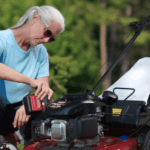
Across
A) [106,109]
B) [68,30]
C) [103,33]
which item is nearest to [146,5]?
[103,33]

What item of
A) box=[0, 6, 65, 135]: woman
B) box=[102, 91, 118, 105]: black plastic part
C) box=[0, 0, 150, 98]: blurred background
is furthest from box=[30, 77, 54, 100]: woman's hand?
box=[0, 0, 150, 98]: blurred background

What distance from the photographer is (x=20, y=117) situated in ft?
5.35

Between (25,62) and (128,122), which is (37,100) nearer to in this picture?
(25,62)

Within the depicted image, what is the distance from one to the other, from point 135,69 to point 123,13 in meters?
8.26

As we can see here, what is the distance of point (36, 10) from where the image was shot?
5.32 ft

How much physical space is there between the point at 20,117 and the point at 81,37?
631 centimetres

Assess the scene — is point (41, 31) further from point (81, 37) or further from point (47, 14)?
point (81, 37)

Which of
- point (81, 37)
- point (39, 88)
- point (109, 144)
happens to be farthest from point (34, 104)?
point (81, 37)

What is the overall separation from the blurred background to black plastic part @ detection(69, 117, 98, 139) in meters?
1.28

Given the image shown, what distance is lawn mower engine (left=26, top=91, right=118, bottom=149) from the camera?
1411 mm

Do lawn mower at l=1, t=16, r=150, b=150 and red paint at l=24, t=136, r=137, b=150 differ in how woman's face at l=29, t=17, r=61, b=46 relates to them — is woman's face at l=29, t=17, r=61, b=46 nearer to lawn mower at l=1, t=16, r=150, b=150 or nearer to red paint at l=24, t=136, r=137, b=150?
lawn mower at l=1, t=16, r=150, b=150

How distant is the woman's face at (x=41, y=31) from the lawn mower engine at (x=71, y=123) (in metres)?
0.40

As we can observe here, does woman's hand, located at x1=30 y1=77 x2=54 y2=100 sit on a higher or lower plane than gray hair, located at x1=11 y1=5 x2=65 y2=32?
lower

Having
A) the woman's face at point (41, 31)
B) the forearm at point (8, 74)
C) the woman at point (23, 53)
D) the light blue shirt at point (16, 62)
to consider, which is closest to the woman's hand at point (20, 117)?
the woman at point (23, 53)
